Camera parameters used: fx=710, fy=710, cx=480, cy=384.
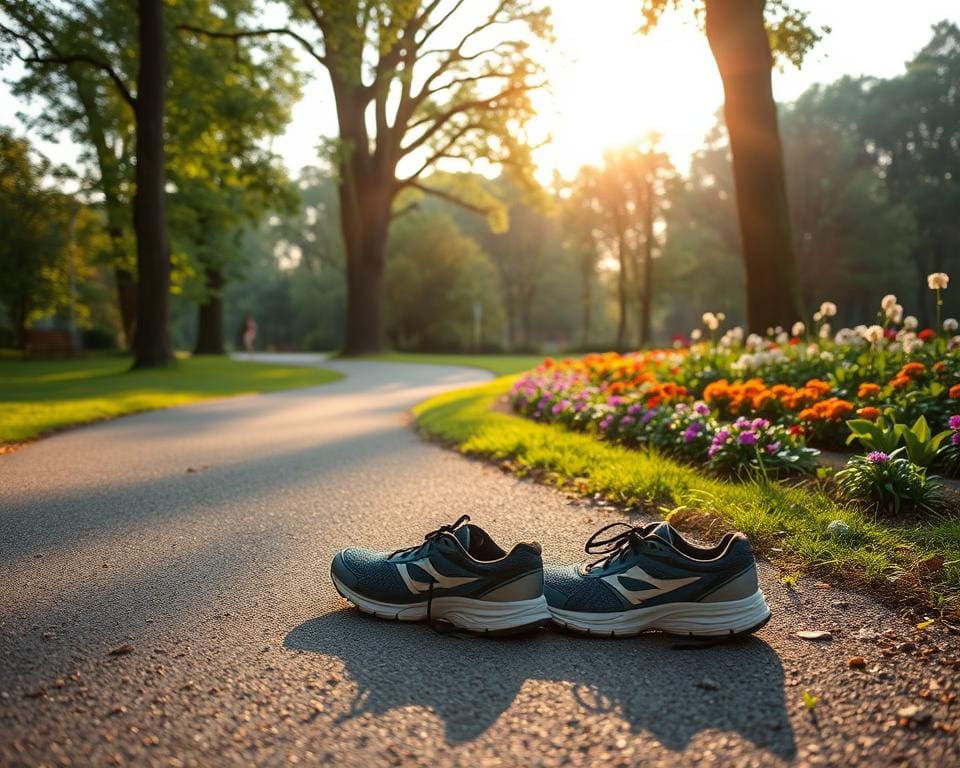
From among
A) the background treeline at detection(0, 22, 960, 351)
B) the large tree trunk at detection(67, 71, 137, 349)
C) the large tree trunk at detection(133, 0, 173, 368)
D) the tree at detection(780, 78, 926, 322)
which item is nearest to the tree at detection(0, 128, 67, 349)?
the background treeline at detection(0, 22, 960, 351)

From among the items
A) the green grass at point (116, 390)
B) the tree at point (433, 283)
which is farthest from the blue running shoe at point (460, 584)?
the tree at point (433, 283)

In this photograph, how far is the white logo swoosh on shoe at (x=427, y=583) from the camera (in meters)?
2.50

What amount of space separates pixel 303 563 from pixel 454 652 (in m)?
1.24

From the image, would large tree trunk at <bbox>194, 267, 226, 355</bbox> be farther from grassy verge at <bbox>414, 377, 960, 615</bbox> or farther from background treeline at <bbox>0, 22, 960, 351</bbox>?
grassy verge at <bbox>414, 377, 960, 615</bbox>

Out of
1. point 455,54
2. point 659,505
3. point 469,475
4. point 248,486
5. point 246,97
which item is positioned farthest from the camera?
point 455,54

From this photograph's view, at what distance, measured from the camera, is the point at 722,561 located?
7.94 feet

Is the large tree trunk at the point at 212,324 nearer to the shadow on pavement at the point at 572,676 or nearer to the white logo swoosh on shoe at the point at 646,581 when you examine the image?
the shadow on pavement at the point at 572,676

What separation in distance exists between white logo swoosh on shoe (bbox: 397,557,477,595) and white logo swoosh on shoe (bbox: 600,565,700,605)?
0.52 meters

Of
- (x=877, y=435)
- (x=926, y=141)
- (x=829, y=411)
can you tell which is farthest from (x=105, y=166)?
(x=926, y=141)

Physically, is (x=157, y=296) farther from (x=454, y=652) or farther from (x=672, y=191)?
(x=672, y=191)

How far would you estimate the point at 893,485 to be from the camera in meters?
3.70

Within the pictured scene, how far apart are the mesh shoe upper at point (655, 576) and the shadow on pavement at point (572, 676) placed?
0.47 ft

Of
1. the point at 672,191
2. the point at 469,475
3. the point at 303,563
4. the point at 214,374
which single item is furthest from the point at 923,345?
the point at 672,191

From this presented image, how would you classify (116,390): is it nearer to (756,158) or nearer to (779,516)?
(756,158)
